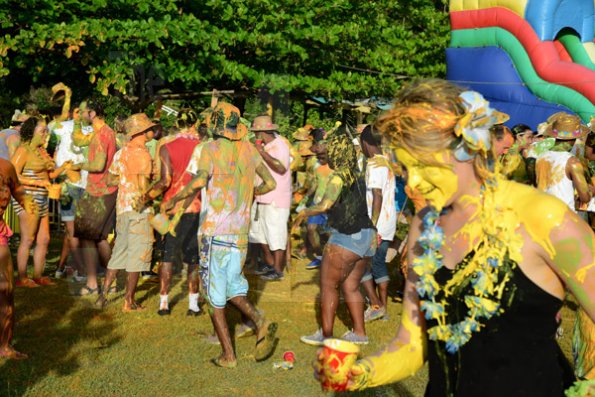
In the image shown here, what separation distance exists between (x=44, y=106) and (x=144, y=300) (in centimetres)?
614

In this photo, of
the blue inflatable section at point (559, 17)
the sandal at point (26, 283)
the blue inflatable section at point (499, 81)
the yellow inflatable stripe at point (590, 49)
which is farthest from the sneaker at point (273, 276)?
the yellow inflatable stripe at point (590, 49)

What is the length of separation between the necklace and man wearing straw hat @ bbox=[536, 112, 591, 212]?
569 cm

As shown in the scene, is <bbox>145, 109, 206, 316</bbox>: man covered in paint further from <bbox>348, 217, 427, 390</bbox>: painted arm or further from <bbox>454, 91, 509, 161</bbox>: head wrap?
<bbox>454, 91, 509, 161</bbox>: head wrap

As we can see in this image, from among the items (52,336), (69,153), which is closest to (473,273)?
(52,336)

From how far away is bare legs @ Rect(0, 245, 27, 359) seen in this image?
19.6ft

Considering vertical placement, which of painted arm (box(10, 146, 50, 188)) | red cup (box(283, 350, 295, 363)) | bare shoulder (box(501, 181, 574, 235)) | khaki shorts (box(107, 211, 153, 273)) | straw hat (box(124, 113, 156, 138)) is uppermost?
bare shoulder (box(501, 181, 574, 235))

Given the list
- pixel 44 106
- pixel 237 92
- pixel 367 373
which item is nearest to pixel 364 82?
pixel 237 92

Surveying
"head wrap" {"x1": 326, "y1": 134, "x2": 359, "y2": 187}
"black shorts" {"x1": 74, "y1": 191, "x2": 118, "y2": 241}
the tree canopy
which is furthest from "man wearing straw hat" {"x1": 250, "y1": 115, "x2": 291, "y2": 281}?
the tree canopy

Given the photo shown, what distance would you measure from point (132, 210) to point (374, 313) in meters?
2.66

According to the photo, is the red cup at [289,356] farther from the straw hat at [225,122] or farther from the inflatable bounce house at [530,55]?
the inflatable bounce house at [530,55]

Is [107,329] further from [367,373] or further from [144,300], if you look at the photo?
[367,373]

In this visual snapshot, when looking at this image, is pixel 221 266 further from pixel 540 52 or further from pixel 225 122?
pixel 540 52

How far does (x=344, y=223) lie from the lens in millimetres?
6633

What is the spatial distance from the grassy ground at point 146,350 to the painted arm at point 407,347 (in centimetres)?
299
